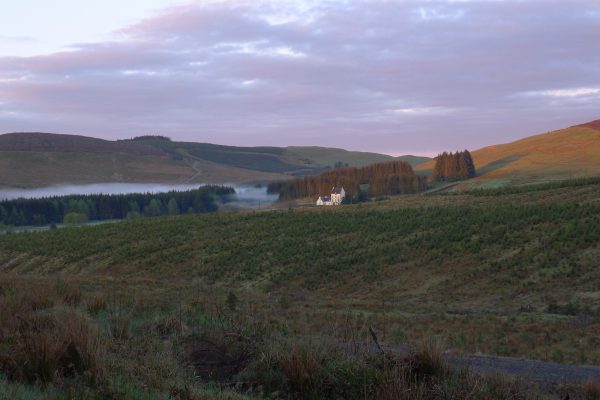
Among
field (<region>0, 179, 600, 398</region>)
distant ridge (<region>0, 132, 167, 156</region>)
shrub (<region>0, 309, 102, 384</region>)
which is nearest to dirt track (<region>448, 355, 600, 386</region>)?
field (<region>0, 179, 600, 398</region>)

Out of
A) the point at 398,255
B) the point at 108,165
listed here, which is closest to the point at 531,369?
the point at 398,255

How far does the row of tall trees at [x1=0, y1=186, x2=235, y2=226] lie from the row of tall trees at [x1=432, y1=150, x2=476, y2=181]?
35622mm

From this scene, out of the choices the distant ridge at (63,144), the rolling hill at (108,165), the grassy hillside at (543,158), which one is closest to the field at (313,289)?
the grassy hillside at (543,158)

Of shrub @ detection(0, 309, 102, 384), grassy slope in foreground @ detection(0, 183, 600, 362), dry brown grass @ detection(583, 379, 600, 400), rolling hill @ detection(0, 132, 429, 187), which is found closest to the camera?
shrub @ detection(0, 309, 102, 384)

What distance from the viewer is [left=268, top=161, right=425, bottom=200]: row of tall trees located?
88838mm

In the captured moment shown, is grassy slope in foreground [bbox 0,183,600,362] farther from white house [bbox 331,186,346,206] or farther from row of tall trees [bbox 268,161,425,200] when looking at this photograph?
row of tall trees [bbox 268,161,425,200]

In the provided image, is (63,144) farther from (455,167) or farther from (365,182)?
(455,167)

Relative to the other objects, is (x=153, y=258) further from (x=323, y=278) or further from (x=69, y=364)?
(x=69, y=364)

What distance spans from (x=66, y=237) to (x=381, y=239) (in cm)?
2872

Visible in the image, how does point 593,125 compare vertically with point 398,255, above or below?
above

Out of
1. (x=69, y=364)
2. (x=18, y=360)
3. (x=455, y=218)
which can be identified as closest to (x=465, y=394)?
(x=69, y=364)

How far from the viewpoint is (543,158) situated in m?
88.9

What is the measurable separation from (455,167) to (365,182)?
14.1m

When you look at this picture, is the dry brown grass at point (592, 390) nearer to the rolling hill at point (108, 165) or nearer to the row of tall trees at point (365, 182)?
the row of tall trees at point (365, 182)
